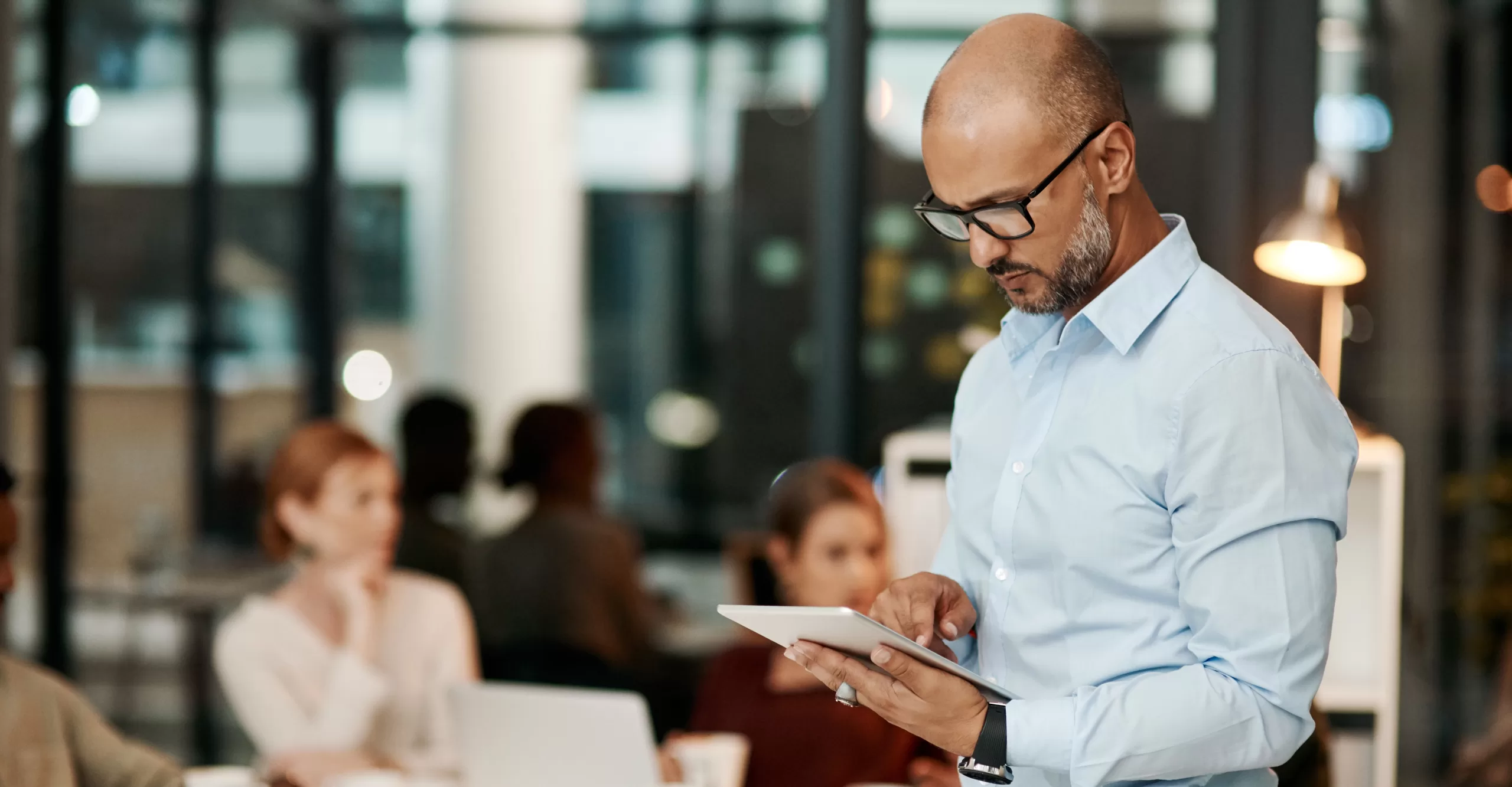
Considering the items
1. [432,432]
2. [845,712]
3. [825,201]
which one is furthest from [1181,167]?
[432,432]

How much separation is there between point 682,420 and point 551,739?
3.23 m

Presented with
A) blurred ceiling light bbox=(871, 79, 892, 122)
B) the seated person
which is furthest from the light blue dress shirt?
blurred ceiling light bbox=(871, 79, 892, 122)

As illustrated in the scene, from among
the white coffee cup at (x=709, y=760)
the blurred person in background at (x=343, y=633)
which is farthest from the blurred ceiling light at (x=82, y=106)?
the white coffee cup at (x=709, y=760)

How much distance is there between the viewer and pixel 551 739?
2.07 meters

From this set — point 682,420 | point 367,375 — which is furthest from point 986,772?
point 367,375

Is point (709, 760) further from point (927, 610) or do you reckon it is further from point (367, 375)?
point (367, 375)

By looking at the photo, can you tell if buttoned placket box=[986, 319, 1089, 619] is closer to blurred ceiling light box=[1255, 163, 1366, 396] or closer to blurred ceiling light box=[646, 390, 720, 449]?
blurred ceiling light box=[1255, 163, 1366, 396]

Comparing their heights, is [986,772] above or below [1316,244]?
below

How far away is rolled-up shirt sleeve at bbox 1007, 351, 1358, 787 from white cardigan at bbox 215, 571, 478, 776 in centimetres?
149

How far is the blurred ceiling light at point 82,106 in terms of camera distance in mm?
4762

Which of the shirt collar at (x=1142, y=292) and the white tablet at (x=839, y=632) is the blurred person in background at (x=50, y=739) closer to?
the white tablet at (x=839, y=632)

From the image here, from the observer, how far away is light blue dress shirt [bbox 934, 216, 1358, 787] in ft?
4.21

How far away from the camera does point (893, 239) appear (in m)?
4.79

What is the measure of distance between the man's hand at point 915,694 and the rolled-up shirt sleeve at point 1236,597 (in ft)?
0.14
